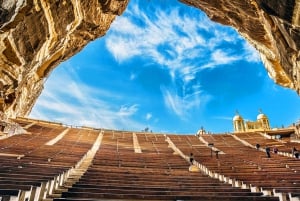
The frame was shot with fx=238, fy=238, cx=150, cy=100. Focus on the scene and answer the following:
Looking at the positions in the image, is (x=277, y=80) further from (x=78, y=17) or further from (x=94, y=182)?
(x=94, y=182)

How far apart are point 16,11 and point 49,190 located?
13.2m

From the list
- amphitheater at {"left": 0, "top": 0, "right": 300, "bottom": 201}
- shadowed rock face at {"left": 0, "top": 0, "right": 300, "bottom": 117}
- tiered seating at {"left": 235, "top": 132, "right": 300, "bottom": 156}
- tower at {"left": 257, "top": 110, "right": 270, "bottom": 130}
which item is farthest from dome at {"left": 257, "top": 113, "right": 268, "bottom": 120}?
shadowed rock face at {"left": 0, "top": 0, "right": 300, "bottom": 117}

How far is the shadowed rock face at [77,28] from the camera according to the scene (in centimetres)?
1468

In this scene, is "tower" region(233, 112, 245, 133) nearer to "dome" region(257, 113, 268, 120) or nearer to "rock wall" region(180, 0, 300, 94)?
"dome" region(257, 113, 268, 120)

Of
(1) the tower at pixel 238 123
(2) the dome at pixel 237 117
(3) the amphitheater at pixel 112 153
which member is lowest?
(3) the amphitheater at pixel 112 153

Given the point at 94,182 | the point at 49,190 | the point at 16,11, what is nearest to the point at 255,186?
the point at 94,182

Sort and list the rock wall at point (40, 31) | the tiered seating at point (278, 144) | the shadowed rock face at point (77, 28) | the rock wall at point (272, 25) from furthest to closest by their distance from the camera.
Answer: the tiered seating at point (278, 144) < the rock wall at point (40, 31) < the shadowed rock face at point (77, 28) < the rock wall at point (272, 25)

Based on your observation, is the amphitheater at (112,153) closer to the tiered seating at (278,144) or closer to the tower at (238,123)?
the tiered seating at (278,144)

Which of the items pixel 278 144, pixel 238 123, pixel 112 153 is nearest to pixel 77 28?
pixel 112 153

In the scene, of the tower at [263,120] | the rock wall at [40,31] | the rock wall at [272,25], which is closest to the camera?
the rock wall at [272,25]

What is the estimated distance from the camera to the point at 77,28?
25141mm

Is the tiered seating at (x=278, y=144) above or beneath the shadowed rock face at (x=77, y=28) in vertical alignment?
beneath

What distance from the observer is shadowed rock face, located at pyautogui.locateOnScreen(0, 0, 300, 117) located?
1468cm

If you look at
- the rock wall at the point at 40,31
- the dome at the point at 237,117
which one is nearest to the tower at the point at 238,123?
the dome at the point at 237,117
